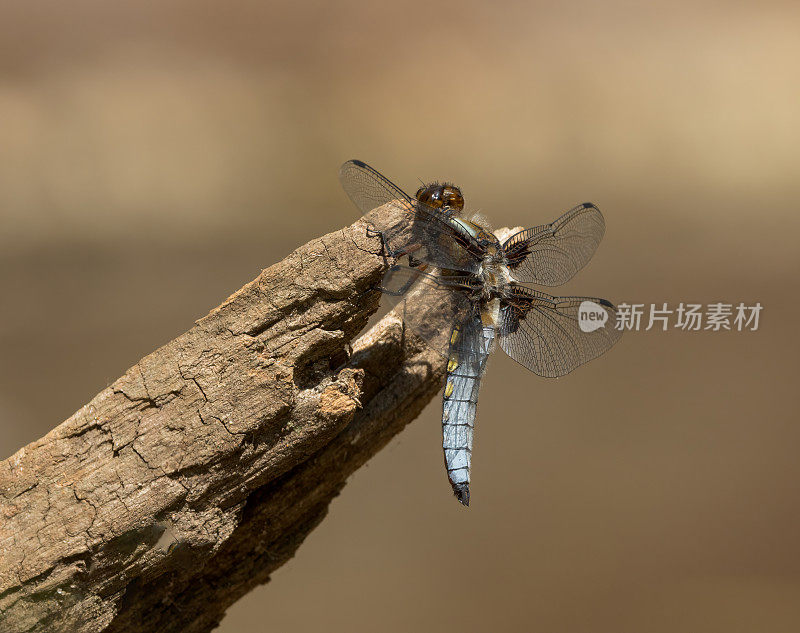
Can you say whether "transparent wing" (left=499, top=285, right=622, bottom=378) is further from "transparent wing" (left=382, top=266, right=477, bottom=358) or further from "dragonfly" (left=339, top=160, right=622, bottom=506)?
"transparent wing" (left=382, top=266, right=477, bottom=358)

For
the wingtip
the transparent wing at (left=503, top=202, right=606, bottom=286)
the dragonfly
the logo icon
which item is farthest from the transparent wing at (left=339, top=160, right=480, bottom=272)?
the wingtip

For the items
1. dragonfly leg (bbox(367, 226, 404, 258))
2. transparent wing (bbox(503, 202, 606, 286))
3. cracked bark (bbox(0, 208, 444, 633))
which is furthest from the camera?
transparent wing (bbox(503, 202, 606, 286))

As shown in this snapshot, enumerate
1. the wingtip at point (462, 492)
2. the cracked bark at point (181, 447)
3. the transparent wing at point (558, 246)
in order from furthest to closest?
the transparent wing at point (558, 246) → the wingtip at point (462, 492) → the cracked bark at point (181, 447)

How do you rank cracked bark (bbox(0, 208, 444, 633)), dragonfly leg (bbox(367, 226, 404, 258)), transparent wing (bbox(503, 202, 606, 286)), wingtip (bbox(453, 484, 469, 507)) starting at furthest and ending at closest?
transparent wing (bbox(503, 202, 606, 286))
wingtip (bbox(453, 484, 469, 507))
dragonfly leg (bbox(367, 226, 404, 258))
cracked bark (bbox(0, 208, 444, 633))

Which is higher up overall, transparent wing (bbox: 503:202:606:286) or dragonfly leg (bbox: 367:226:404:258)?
transparent wing (bbox: 503:202:606:286)

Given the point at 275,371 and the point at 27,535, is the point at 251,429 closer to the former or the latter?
the point at 275,371

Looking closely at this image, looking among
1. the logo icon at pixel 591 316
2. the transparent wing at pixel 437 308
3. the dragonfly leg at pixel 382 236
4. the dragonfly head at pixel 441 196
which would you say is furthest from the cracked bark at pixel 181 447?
the logo icon at pixel 591 316

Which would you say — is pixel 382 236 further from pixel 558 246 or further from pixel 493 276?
pixel 558 246

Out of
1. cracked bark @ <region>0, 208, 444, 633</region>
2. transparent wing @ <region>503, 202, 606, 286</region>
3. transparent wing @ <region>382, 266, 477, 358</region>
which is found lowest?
cracked bark @ <region>0, 208, 444, 633</region>

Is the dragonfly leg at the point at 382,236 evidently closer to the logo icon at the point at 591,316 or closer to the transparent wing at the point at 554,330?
the transparent wing at the point at 554,330
